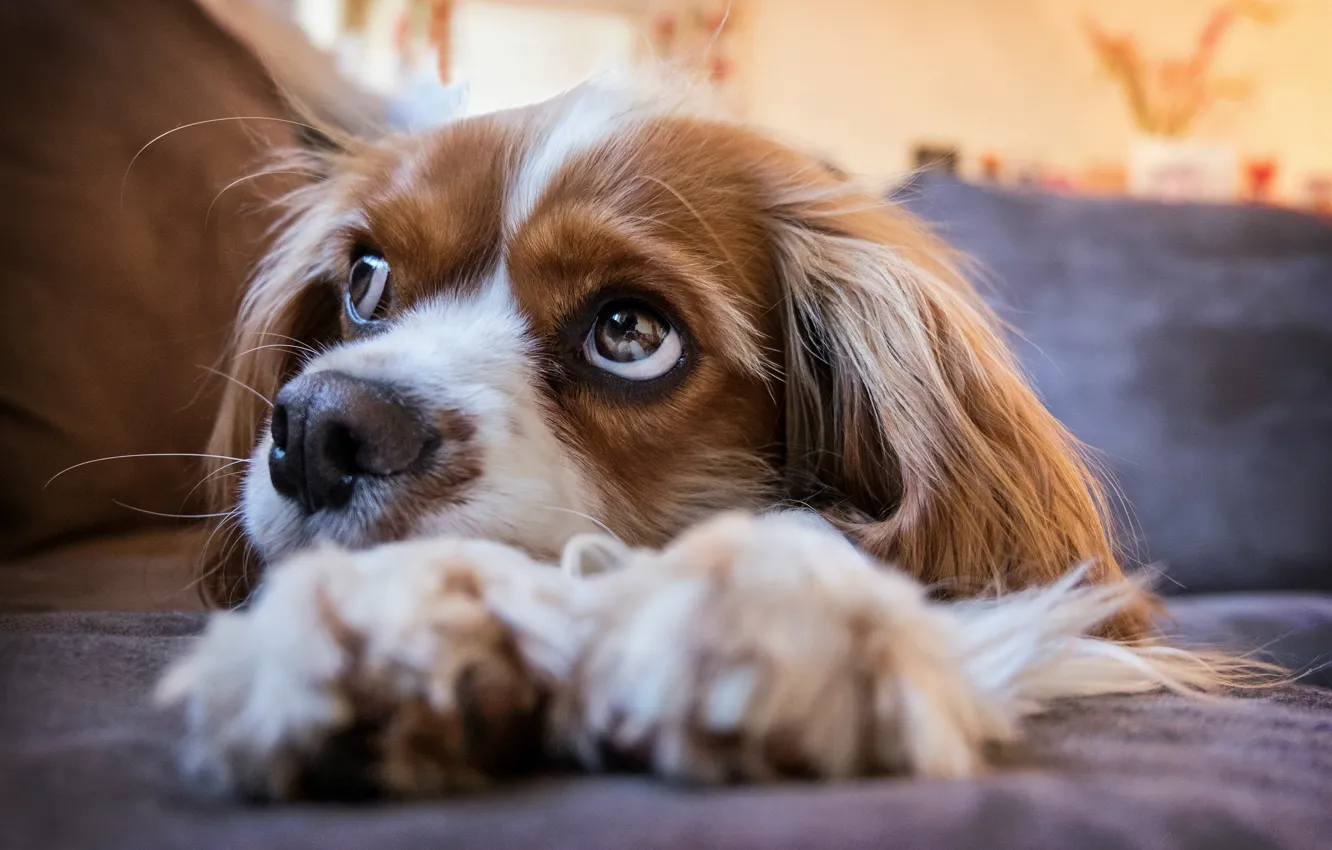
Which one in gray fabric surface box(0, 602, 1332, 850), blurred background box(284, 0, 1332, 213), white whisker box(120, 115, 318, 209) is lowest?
gray fabric surface box(0, 602, 1332, 850)

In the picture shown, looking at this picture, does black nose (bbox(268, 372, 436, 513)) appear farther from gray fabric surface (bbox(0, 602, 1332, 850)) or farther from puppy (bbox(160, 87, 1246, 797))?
gray fabric surface (bbox(0, 602, 1332, 850))

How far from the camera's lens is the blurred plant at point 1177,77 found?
4.64 m

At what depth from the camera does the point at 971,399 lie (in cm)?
122

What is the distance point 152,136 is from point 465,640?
114 cm

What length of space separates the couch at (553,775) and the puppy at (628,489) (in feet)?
0.15

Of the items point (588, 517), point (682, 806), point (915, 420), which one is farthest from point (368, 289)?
point (682, 806)

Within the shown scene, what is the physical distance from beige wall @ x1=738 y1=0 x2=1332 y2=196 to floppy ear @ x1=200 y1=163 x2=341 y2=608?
371 cm

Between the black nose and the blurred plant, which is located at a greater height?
the blurred plant

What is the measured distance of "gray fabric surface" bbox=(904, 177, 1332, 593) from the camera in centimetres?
244

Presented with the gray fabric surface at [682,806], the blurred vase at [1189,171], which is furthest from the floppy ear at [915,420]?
the blurred vase at [1189,171]

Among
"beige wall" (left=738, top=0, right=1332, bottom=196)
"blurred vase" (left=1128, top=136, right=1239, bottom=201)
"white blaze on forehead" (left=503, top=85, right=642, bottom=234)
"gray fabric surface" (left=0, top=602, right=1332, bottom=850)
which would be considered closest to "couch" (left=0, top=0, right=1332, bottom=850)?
"gray fabric surface" (left=0, top=602, right=1332, bottom=850)

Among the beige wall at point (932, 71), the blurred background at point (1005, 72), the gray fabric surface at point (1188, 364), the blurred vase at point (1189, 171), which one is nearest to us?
the gray fabric surface at point (1188, 364)

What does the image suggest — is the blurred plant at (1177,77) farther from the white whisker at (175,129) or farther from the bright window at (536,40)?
the white whisker at (175,129)

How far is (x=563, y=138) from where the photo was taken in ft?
4.35
